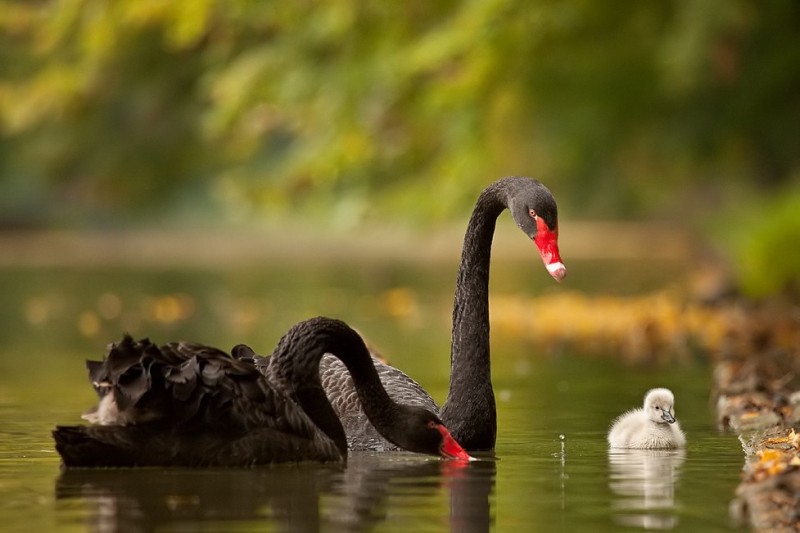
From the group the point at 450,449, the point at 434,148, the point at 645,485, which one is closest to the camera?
the point at 645,485

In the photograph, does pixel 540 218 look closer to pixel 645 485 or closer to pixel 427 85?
pixel 645 485

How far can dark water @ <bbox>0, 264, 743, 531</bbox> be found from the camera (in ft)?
19.9

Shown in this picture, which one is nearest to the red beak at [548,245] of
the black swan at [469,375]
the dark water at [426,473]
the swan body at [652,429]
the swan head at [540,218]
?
the swan head at [540,218]

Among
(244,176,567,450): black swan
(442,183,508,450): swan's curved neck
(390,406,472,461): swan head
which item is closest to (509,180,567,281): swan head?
(244,176,567,450): black swan

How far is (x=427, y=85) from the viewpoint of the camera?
16.5m

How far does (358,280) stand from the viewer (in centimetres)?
2759

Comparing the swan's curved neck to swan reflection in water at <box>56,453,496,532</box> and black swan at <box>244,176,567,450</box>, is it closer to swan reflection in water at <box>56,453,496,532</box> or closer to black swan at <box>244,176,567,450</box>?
black swan at <box>244,176,567,450</box>

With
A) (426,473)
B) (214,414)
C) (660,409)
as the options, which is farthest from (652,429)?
(214,414)

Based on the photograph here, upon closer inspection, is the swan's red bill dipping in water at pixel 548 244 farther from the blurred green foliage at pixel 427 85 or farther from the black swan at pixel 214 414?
the blurred green foliage at pixel 427 85

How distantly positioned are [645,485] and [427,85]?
9.93 m

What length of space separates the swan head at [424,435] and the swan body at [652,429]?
83cm

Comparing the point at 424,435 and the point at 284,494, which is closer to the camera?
the point at 284,494

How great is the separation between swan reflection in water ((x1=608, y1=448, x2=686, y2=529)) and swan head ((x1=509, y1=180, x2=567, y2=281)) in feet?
2.78

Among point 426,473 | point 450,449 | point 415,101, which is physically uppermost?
point 415,101
